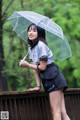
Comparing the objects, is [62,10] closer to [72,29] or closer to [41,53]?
[72,29]

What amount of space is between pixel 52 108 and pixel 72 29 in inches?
234

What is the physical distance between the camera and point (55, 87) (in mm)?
5859

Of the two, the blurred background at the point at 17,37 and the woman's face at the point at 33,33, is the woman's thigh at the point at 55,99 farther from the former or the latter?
the blurred background at the point at 17,37

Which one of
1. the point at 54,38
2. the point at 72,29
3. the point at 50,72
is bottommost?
the point at 50,72

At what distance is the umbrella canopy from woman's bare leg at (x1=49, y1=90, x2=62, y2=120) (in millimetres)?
832

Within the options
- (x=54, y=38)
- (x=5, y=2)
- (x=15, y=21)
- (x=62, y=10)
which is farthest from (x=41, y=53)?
(x=62, y=10)

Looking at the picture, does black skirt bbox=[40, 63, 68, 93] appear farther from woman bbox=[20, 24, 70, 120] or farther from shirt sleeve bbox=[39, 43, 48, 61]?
shirt sleeve bbox=[39, 43, 48, 61]

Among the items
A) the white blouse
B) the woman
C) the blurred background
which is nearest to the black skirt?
the woman

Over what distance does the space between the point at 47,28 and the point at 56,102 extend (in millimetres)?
1042

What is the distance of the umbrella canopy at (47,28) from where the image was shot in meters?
6.18

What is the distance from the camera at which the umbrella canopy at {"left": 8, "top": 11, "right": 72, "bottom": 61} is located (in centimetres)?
618

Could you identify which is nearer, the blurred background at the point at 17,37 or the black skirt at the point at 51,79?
the black skirt at the point at 51,79

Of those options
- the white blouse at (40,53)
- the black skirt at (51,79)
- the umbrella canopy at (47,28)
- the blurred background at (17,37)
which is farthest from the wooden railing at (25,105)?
the blurred background at (17,37)

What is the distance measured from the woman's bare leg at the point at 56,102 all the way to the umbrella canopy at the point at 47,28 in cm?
83
